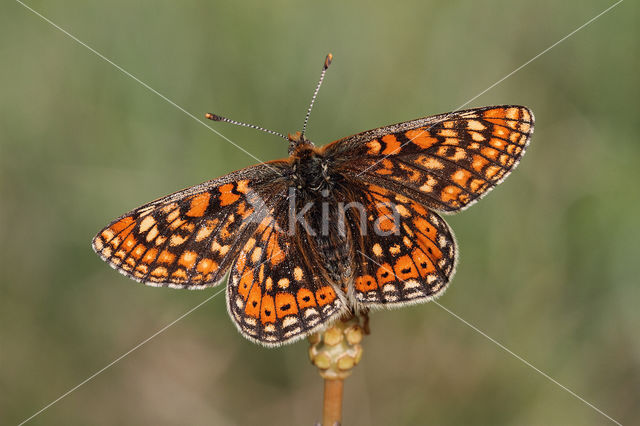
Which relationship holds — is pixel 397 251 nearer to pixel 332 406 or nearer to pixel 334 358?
pixel 334 358

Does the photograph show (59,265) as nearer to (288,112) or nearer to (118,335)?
(118,335)

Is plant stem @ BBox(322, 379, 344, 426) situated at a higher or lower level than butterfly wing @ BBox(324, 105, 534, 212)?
lower

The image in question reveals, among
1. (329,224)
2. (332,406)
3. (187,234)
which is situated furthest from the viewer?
(329,224)

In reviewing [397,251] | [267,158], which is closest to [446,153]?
[397,251]

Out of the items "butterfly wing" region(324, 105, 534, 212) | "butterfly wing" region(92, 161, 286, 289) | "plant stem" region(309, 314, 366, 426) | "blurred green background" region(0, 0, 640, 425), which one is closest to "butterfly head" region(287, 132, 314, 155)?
"butterfly wing" region(324, 105, 534, 212)

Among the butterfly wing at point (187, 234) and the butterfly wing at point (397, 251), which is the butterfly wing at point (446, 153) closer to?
the butterfly wing at point (397, 251)

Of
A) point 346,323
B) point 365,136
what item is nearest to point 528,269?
point 365,136

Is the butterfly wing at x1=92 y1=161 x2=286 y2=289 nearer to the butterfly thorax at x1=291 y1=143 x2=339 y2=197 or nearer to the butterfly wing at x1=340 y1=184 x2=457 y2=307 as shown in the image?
the butterfly thorax at x1=291 y1=143 x2=339 y2=197
